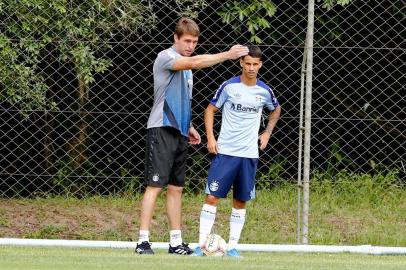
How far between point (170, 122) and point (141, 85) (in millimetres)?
2328

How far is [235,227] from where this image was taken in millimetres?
10586

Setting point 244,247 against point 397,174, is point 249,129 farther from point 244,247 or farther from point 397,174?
point 397,174

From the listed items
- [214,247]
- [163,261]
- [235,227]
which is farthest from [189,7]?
[163,261]

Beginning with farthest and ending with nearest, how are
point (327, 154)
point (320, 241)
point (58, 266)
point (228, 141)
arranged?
point (327, 154), point (320, 241), point (228, 141), point (58, 266)

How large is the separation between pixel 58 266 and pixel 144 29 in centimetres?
427

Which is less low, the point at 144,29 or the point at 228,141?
the point at 144,29

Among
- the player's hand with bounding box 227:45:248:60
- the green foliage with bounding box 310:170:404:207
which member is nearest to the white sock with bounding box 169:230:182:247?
the player's hand with bounding box 227:45:248:60

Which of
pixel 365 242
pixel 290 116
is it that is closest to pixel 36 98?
pixel 290 116

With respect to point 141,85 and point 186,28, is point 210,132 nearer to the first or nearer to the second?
point 186,28

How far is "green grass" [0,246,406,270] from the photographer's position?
8648 millimetres

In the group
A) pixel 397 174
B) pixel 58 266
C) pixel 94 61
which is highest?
pixel 94 61

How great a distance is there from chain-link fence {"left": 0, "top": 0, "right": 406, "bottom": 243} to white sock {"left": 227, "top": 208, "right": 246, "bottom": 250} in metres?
1.61

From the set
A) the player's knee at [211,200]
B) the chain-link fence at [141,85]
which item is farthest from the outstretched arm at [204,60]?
the chain-link fence at [141,85]

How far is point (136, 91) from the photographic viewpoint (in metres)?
12.4
